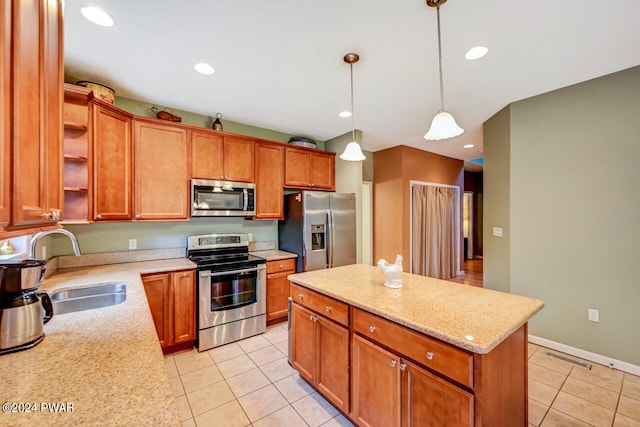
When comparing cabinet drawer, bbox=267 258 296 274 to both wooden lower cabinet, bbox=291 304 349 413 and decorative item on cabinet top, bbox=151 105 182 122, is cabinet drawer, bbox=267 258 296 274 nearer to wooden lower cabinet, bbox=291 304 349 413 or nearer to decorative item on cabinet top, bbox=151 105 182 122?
wooden lower cabinet, bbox=291 304 349 413

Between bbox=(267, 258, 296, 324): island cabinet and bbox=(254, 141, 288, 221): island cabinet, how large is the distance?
0.70 m

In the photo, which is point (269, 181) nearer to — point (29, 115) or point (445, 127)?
point (445, 127)

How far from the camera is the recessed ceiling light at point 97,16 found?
66.6 inches

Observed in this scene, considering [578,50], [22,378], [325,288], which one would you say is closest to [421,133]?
[578,50]

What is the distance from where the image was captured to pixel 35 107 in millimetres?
920

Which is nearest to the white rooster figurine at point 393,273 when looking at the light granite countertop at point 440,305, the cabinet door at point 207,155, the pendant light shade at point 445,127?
the light granite countertop at point 440,305

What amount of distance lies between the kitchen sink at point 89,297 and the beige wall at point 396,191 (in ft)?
13.8

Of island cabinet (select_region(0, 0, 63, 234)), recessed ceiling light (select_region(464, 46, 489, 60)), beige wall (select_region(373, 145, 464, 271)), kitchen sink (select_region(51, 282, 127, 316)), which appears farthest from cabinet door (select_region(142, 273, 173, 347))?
beige wall (select_region(373, 145, 464, 271))

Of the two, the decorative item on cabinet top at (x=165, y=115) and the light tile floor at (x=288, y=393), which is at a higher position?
the decorative item on cabinet top at (x=165, y=115)

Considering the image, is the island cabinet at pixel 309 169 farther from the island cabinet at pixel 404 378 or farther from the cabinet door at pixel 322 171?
the island cabinet at pixel 404 378

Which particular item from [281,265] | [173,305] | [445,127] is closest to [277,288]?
[281,265]

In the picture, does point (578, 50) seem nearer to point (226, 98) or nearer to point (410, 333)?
point (410, 333)

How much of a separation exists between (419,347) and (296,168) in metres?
3.07

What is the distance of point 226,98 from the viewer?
2979mm
